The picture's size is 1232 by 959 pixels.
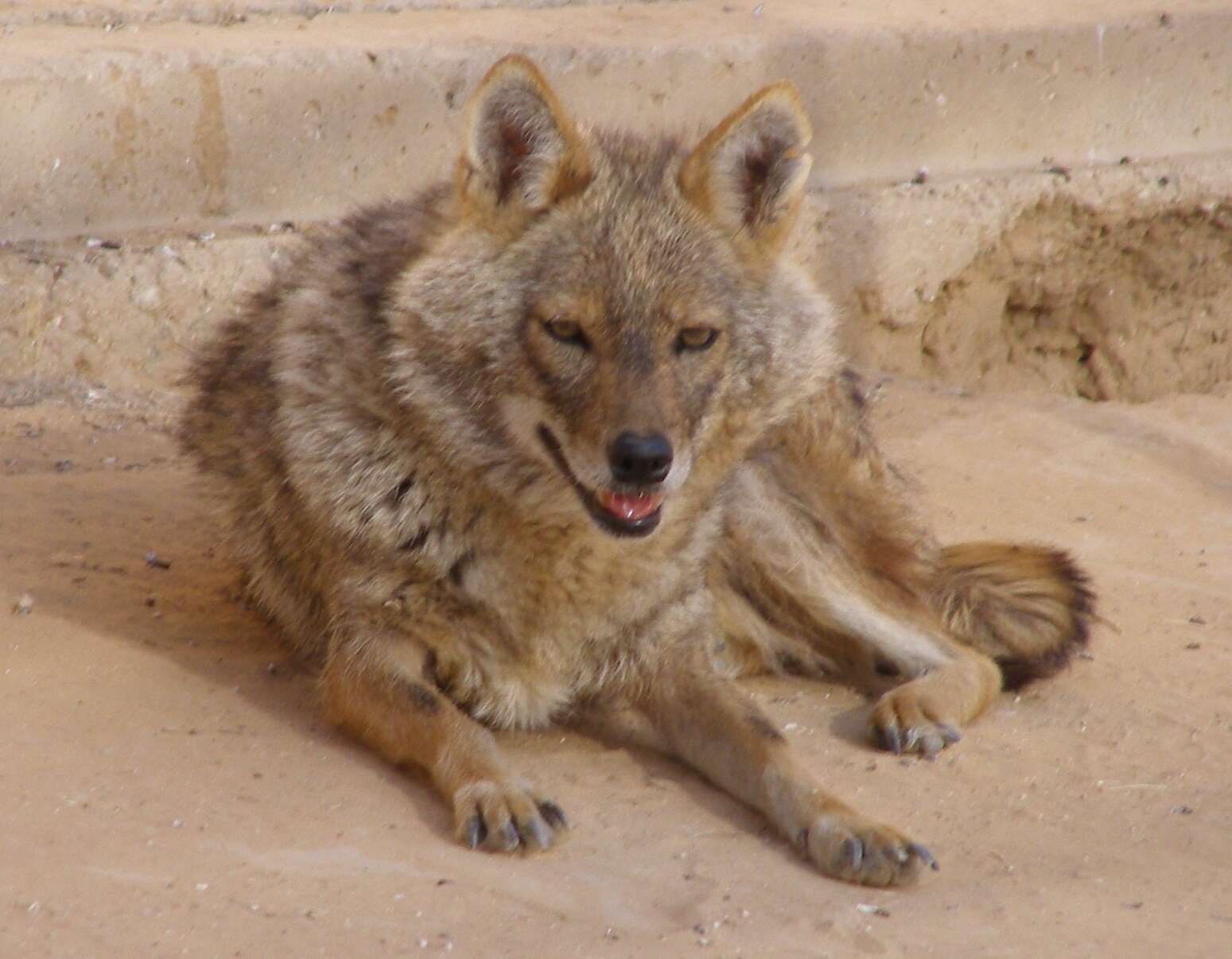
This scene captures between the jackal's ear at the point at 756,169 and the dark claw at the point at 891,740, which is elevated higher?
the jackal's ear at the point at 756,169

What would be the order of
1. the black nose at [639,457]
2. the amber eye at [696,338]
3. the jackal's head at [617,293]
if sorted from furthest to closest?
the amber eye at [696,338] → the jackal's head at [617,293] → the black nose at [639,457]

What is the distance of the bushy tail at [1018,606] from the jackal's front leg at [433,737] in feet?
5.26

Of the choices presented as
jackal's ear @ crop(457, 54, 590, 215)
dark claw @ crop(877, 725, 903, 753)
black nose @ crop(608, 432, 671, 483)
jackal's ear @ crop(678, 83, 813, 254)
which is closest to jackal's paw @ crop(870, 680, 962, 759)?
dark claw @ crop(877, 725, 903, 753)

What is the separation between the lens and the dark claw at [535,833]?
141 inches

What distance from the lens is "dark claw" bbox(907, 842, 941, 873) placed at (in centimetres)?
361

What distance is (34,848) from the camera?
128 inches

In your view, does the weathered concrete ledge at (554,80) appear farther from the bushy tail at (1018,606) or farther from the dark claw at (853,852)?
the dark claw at (853,852)

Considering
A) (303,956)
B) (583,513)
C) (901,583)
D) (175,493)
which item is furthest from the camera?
(175,493)

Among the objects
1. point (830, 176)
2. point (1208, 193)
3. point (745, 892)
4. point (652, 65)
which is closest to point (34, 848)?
point (745, 892)

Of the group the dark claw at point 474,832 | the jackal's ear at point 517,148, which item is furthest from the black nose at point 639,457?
the dark claw at point 474,832

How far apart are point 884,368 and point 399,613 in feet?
13.3

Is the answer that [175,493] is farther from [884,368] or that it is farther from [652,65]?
[884,368]

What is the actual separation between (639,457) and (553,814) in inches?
31.4

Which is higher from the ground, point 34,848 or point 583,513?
point 583,513
